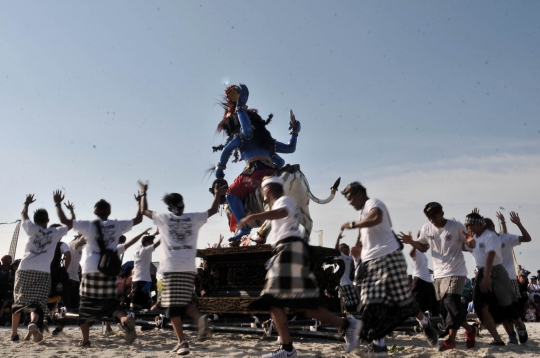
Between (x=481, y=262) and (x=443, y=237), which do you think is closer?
(x=443, y=237)

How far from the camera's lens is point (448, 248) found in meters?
5.48

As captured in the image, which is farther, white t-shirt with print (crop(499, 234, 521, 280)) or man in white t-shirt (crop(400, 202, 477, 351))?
white t-shirt with print (crop(499, 234, 521, 280))

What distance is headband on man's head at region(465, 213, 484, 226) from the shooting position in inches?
235

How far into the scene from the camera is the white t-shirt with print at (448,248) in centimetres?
546

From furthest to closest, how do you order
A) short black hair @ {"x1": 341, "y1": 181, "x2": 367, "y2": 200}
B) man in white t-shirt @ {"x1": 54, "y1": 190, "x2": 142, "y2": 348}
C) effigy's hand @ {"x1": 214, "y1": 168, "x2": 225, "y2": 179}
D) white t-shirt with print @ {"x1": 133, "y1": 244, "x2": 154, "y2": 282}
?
effigy's hand @ {"x1": 214, "y1": 168, "x2": 225, "y2": 179}
white t-shirt with print @ {"x1": 133, "y1": 244, "x2": 154, "y2": 282}
man in white t-shirt @ {"x1": 54, "y1": 190, "x2": 142, "y2": 348}
short black hair @ {"x1": 341, "y1": 181, "x2": 367, "y2": 200}

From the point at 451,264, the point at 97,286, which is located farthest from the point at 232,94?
the point at 451,264

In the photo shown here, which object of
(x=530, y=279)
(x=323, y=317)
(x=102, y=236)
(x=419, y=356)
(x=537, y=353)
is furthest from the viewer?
(x=530, y=279)

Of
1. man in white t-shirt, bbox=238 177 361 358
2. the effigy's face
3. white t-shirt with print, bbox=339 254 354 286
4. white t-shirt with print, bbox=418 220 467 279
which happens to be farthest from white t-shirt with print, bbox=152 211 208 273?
white t-shirt with print, bbox=339 254 354 286

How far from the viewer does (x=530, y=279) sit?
16.4 m

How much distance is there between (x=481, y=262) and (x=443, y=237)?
99cm

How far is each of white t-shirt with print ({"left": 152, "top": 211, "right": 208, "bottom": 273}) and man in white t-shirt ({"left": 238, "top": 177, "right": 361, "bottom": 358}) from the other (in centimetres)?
113

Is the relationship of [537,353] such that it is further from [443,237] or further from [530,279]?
[530,279]

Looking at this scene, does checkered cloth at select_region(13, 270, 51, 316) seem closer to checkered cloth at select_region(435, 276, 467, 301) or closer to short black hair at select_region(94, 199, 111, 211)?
short black hair at select_region(94, 199, 111, 211)

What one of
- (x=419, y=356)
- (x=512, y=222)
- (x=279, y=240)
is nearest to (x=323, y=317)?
(x=279, y=240)
